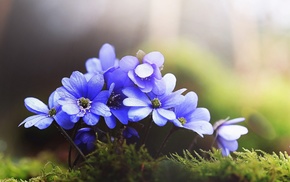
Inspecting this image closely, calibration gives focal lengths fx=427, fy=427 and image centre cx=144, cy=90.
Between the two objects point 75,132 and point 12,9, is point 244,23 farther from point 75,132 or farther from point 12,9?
point 75,132

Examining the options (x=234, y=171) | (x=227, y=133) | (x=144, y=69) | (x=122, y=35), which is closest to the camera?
(x=234, y=171)

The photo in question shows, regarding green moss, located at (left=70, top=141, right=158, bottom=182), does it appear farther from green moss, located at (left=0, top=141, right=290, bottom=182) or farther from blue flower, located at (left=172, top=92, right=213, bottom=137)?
blue flower, located at (left=172, top=92, right=213, bottom=137)

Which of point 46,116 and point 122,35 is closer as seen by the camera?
point 46,116

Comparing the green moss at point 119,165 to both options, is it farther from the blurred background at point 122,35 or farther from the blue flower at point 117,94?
the blurred background at point 122,35

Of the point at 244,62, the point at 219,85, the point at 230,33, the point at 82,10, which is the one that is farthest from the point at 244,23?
the point at 219,85

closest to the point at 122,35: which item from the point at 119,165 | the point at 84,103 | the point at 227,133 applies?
the point at 227,133

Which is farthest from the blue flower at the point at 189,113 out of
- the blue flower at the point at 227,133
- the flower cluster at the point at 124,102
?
the blue flower at the point at 227,133

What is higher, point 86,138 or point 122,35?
point 86,138

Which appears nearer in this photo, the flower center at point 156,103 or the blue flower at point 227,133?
the flower center at point 156,103

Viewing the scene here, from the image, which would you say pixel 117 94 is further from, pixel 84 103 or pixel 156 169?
pixel 156 169
